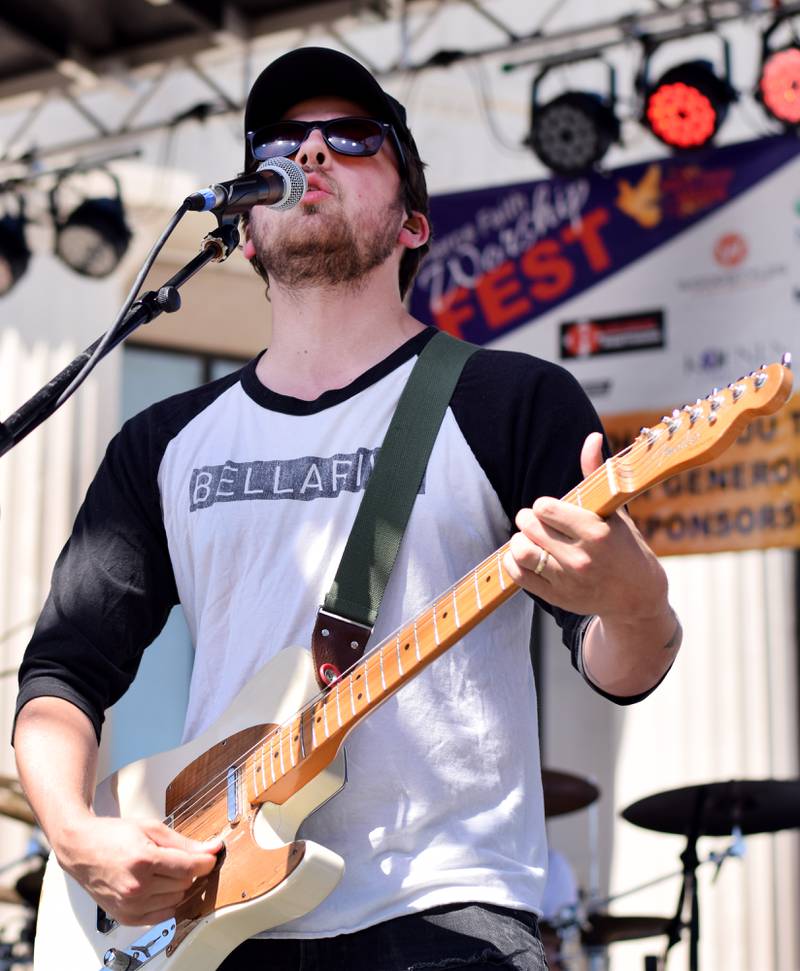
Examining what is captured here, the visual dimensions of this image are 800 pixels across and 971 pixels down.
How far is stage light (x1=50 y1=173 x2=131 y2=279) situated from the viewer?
308 inches

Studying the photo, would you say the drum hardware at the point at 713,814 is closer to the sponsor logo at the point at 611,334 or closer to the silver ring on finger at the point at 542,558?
the sponsor logo at the point at 611,334

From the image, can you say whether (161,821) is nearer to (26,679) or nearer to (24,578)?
(26,679)

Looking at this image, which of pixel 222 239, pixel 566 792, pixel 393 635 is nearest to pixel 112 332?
pixel 222 239

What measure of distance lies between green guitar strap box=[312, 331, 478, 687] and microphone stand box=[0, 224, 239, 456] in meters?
0.36

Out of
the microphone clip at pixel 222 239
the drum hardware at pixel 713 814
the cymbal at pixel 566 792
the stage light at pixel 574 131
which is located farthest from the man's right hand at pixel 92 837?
the stage light at pixel 574 131

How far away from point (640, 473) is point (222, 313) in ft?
27.8

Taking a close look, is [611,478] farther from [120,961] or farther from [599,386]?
[599,386]

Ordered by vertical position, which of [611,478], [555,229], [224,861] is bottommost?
[224,861]

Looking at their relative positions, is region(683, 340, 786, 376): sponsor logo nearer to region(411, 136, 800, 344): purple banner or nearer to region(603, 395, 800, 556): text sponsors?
region(603, 395, 800, 556): text sponsors

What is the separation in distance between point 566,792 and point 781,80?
301 cm

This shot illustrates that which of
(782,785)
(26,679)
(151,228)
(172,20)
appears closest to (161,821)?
(26,679)

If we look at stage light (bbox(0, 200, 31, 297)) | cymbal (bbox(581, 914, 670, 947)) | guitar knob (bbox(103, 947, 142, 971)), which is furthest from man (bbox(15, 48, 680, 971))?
stage light (bbox(0, 200, 31, 297))

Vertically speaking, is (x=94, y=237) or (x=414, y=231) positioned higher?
(x=94, y=237)

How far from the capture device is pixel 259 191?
2.32 meters
